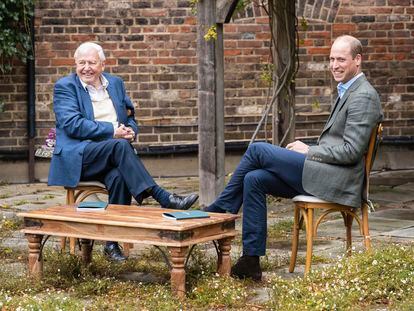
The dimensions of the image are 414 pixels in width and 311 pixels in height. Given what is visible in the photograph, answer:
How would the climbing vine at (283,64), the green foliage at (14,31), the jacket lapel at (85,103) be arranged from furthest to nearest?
the green foliage at (14,31)
the climbing vine at (283,64)
the jacket lapel at (85,103)

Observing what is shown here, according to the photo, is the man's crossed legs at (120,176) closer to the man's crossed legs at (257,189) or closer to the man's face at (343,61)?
the man's crossed legs at (257,189)

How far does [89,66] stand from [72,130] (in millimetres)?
459

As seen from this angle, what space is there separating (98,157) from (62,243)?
649 mm

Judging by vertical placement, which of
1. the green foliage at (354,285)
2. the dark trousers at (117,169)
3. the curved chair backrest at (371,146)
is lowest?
the green foliage at (354,285)

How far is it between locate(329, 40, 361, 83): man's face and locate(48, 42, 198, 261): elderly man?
1.34 m

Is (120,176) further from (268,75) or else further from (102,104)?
(268,75)

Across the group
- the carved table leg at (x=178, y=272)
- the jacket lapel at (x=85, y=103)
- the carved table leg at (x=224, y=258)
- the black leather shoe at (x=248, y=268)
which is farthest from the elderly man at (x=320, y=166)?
the jacket lapel at (x=85, y=103)

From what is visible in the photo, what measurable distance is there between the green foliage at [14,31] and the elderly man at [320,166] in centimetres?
604

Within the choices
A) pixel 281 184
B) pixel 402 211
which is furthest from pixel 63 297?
pixel 402 211

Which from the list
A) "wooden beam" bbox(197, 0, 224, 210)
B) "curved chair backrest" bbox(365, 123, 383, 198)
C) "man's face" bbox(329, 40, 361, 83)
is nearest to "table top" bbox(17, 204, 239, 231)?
"curved chair backrest" bbox(365, 123, 383, 198)

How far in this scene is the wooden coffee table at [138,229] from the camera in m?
5.77

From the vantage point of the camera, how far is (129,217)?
6.09 m

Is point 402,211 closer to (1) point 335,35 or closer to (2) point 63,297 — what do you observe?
(1) point 335,35

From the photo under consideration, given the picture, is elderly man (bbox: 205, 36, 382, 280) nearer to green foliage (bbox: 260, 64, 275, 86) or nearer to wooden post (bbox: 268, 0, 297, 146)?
wooden post (bbox: 268, 0, 297, 146)
